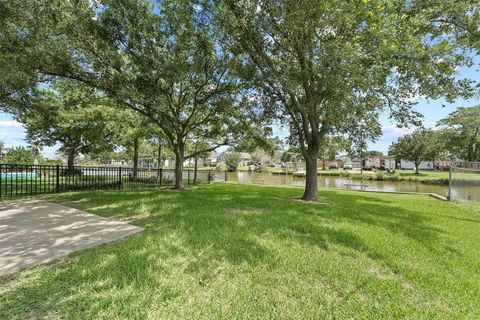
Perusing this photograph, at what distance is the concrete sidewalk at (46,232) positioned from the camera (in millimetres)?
3105

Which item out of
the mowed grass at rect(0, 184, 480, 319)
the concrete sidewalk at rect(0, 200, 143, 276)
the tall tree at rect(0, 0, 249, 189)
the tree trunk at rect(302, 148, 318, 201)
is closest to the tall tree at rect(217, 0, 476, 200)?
the tree trunk at rect(302, 148, 318, 201)

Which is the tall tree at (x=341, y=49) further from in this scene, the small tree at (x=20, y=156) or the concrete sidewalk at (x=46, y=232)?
the small tree at (x=20, y=156)

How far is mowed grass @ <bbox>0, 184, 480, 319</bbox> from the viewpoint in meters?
2.17

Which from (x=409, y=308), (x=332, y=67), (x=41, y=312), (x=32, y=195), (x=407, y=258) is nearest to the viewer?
(x=41, y=312)

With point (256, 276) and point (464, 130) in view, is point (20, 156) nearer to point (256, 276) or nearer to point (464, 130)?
point (256, 276)

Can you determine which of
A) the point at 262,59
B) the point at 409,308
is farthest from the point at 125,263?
the point at 262,59

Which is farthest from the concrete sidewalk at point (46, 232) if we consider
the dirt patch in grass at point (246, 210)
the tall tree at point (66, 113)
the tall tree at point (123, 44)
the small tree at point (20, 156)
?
the small tree at point (20, 156)

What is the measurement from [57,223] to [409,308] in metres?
5.54

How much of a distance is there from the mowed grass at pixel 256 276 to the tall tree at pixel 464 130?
3648 centimetres

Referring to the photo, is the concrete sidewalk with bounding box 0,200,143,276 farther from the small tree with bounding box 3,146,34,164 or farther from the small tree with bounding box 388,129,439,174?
the small tree with bounding box 388,129,439,174

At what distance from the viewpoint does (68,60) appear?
6.82 metres

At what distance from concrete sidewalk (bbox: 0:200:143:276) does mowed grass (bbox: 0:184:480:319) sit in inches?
11.8

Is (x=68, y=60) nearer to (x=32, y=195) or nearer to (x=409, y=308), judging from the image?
(x=32, y=195)

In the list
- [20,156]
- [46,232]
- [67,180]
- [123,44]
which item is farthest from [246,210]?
[20,156]
